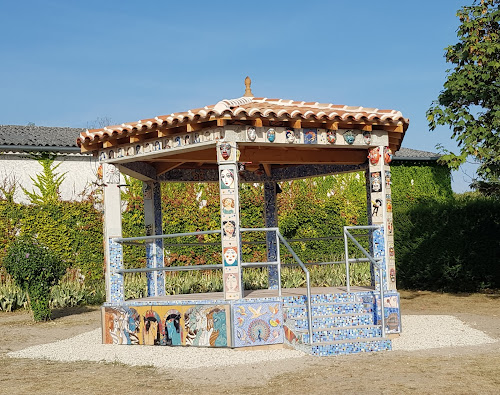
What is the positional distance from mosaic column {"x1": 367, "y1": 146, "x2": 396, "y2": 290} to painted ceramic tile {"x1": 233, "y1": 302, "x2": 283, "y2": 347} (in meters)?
1.84

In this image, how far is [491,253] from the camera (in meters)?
16.1

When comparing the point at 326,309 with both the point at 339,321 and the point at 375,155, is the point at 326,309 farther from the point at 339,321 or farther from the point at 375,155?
the point at 375,155

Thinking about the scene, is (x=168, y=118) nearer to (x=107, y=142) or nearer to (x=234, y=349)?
(x=107, y=142)

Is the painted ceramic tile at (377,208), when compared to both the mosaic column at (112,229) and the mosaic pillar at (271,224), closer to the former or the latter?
the mosaic pillar at (271,224)

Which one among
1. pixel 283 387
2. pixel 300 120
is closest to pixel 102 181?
pixel 300 120

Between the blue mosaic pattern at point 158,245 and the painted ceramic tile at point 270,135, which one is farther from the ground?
the painted ceramic tile at point 270,135

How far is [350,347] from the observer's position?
27.5 feet

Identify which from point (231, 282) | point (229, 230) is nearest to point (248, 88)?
point (229, 230)

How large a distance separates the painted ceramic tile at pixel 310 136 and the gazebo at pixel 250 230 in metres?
0.01

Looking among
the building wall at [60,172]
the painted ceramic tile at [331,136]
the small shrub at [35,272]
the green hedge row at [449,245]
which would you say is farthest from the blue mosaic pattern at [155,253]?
the green hedge row at [449,245]

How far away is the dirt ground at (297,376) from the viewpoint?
254 inches

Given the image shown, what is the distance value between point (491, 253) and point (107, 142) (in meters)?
10.3

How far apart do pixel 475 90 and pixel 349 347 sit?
265 inches

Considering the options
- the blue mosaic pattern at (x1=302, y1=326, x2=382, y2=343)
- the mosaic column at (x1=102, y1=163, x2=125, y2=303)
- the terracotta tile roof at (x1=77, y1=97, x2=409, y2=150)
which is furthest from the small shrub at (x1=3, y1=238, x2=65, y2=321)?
the blue mosaic pattern at (x1=302, y1=326, x2=382, y2=343)
